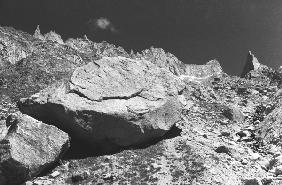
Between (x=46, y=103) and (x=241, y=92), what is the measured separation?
26.1 metres

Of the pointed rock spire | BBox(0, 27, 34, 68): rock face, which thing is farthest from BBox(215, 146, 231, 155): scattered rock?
BBox(0, 27, 34, 68): rock face

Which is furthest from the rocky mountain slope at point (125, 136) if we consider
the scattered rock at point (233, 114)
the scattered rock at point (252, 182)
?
the scattered rock at point (233, 114)

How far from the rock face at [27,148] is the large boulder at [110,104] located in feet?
5.39

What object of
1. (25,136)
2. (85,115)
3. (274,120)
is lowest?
(25,136)

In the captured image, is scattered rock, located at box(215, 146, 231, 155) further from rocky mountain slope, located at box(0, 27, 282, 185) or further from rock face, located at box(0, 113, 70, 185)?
rock face, located at box(0, 113, 70, 185)

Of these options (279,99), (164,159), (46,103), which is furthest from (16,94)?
(279,99)

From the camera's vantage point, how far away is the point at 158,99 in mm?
37688

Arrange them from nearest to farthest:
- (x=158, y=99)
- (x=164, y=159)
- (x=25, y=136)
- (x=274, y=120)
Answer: (x=25, y=136) < (x=164, y=159) < (x=158, y=99) < (x=274, y=120)

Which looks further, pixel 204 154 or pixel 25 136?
pixel 204 154

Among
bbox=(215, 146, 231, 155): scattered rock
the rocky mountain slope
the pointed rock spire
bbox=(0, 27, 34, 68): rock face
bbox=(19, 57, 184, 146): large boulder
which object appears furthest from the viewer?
bbox=(0, 27, 34, 68): rock face

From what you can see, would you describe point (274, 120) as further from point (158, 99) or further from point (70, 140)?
point (70, 140)

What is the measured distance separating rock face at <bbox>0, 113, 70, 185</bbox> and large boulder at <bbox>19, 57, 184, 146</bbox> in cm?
164

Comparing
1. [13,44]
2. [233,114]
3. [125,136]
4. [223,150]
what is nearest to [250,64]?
[233,114]

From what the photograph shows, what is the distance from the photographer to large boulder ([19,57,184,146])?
114ft
